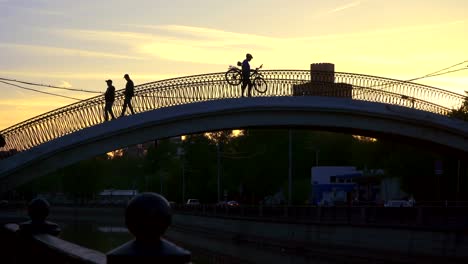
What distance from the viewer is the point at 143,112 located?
3084 cm

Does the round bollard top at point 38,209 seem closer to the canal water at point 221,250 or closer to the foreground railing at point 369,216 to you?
the canal water at point 221,250

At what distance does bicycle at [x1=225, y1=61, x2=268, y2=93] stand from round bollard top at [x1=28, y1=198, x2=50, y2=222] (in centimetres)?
2390

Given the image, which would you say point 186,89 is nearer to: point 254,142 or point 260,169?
point 260,169

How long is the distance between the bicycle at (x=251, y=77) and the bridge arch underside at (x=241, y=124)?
1.81ft

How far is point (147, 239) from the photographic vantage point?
138 inches

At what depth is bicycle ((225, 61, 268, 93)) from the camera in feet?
105

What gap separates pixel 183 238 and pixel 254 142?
84.5 feet

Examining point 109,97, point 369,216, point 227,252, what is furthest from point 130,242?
point 227,252

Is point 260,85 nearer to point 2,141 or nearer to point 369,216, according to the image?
point 369,216

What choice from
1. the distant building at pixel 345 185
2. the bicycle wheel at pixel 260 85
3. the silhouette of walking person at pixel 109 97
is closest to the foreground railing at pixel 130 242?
the silhouette of walking person at pixel 109 97

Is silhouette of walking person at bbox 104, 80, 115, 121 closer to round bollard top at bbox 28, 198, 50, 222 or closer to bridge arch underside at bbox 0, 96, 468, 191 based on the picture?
bridge arch underside at bbox 0, 96, 468, 191

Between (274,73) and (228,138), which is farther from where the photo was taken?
(228,138)

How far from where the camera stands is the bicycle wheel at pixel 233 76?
1254 inches

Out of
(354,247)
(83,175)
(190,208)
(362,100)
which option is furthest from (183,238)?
(83,175)
